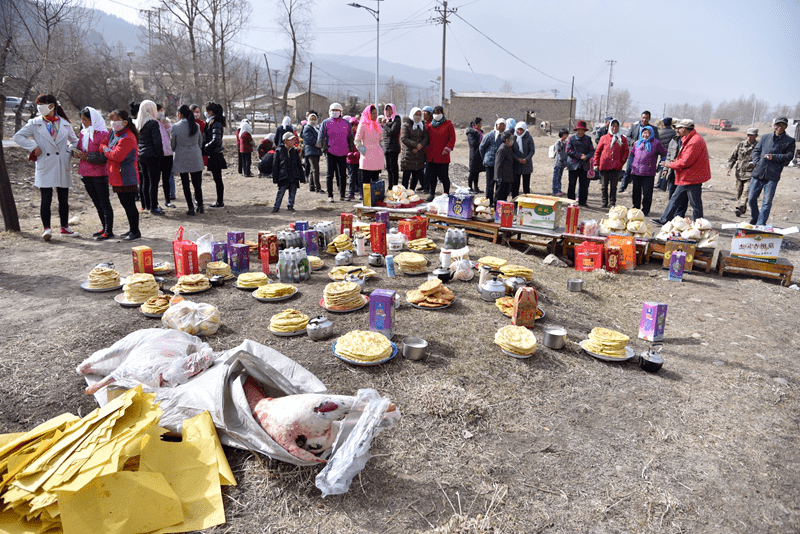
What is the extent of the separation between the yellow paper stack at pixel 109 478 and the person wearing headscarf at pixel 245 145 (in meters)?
12.4

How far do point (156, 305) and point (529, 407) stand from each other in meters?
3.60

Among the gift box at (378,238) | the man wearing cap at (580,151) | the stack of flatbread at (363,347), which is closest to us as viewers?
the stack of flatbread at (363,347)

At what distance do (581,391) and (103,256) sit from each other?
6.26m

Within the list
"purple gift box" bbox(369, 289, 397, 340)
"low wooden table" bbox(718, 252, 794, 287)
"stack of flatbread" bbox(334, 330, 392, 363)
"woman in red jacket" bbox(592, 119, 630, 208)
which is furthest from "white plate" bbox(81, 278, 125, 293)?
"woman in red jacket" bbox(592, 119, 630, 208)

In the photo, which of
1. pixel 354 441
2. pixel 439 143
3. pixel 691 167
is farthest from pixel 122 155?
pixel 691 167

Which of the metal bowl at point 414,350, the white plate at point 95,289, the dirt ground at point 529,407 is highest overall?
the white plate at point 95,289

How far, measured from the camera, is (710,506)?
2.66m

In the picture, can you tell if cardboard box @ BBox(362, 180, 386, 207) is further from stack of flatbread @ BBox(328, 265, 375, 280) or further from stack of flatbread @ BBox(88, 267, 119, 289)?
stack of flatbread @ BBox(88, 267, 119, 289)

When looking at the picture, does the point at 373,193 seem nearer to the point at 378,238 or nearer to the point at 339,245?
the point at 339,245

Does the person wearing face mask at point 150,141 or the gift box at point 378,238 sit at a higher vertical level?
the person wearing face mask at point 150,141

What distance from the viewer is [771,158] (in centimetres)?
820

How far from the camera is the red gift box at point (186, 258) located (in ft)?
18.7

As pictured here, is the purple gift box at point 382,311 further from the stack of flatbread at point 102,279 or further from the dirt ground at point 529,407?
the stack of flatbread at point 102,279

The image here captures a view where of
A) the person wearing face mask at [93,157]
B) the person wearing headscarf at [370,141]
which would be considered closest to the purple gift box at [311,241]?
the person wearing face mask at [93,157]
